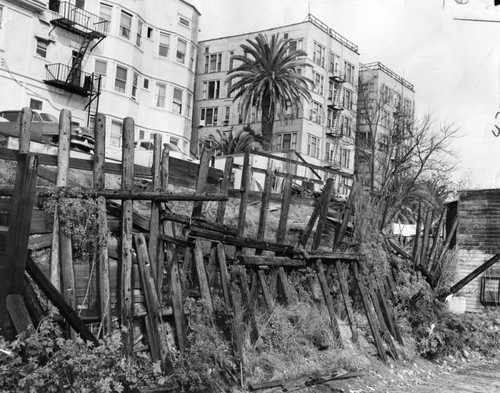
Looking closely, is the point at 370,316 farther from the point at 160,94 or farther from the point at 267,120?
the point at 267,120

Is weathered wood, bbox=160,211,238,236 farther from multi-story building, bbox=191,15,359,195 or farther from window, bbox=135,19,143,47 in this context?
multi-story building, bbox=191,15,359,195

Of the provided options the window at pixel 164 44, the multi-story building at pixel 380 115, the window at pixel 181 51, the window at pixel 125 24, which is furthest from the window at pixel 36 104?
the multi-story building at pixel 380 115

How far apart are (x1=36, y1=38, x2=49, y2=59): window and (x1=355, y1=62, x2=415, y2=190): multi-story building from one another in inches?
908

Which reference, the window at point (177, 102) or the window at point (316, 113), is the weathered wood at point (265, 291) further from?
the window at point (316, 113)

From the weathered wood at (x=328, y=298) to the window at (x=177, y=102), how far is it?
28246 mm

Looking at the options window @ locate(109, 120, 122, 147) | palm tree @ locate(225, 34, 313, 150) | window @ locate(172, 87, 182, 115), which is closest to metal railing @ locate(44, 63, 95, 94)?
window @ locate(109, 120, 122, 147)

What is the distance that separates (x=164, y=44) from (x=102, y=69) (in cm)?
669

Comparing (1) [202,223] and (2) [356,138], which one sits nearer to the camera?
(1) [202,223]

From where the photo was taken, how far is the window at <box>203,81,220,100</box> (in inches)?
2016

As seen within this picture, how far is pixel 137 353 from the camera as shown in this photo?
7461 mm

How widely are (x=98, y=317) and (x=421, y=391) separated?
6114mm

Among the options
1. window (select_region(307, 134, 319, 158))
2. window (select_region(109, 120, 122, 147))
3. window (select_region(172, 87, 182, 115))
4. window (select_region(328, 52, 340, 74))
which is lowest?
window (select_region(109, 120, 122, 147))

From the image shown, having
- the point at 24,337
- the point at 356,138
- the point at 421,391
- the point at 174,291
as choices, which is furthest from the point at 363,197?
the point at 356,138

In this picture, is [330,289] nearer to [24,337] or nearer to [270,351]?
[270,351]
